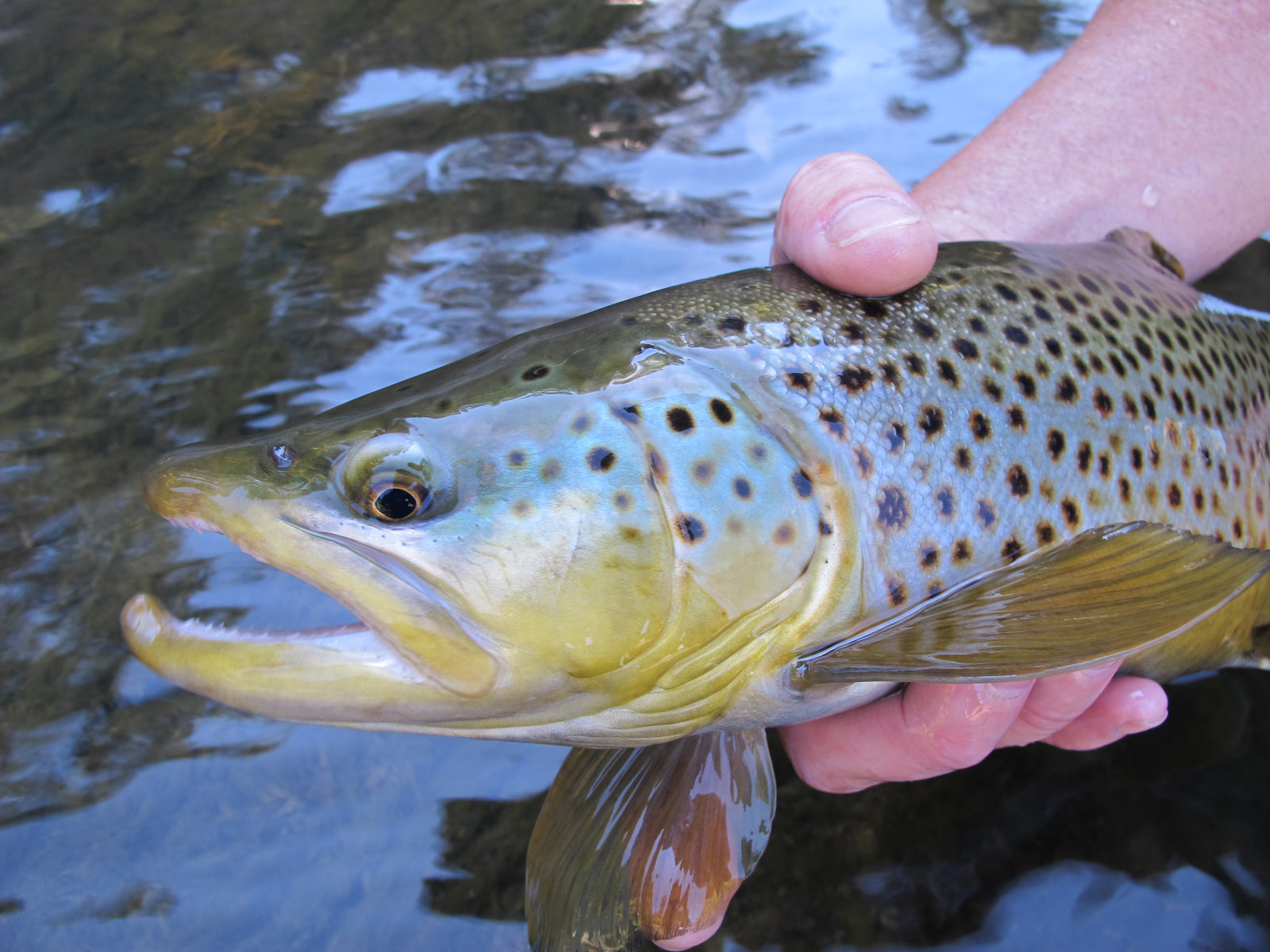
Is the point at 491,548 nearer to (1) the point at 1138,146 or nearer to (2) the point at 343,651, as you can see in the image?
(2) the point at 343,651

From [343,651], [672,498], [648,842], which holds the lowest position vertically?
[648,842]

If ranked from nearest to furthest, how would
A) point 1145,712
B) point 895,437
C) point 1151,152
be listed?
point 895,437, point 1145,712, point 1151,152

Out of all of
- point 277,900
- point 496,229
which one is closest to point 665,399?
point 277,900

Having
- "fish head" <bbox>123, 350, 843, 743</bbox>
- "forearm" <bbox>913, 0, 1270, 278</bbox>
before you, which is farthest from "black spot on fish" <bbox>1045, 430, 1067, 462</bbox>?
"forearm" <bbox>913, 0, 1270, 278</bbox>

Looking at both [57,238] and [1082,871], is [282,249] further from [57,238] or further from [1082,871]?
[1082,871]

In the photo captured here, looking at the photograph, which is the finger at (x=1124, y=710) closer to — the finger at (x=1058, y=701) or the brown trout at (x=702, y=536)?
the finger at (x=1058, y=701)

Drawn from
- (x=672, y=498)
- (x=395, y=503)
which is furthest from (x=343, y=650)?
(x=672, y=498)
